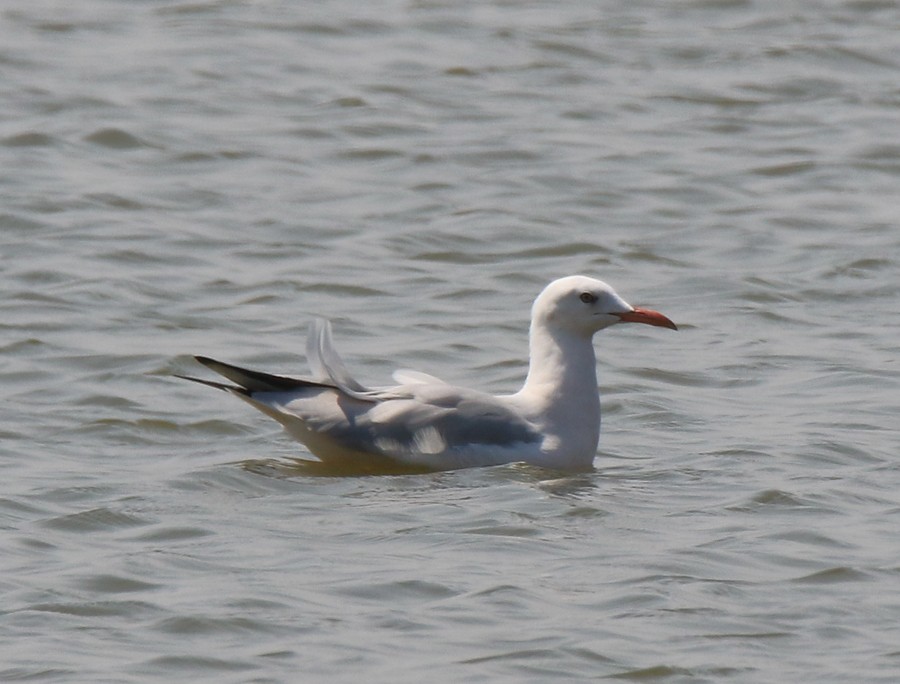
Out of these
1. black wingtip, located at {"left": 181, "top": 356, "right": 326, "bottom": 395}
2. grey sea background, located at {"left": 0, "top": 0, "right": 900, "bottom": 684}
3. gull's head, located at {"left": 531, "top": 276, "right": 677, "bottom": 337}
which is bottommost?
grey sea background, located at {"left": 0, "top": 0, "right": 900, "bottom": 684}

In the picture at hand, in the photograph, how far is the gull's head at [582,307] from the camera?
9.54m

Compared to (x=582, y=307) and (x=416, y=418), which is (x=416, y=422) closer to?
(x=416, y=418)

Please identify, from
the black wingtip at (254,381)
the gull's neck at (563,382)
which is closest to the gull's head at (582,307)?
the gull's neck at (563,382)

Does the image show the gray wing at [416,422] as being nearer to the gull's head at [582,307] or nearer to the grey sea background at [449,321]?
the grey sea background at [449,321]

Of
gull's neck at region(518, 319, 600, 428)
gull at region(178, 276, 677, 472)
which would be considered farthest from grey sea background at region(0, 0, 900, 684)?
gull's neck at region(518, 319, 600, 428)

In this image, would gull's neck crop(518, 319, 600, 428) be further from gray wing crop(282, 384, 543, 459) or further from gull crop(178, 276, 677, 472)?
gray wing crop(282, 384, 543, 459)

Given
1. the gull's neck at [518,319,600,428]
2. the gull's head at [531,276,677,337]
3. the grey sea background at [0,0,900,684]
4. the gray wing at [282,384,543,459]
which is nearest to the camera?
the grey sea background at [0,0,900,684]

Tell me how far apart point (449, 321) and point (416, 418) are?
2.98m

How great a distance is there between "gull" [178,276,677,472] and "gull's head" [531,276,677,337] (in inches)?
4.1

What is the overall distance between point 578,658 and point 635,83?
36.5ft

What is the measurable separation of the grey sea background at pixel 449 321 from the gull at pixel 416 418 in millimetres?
116

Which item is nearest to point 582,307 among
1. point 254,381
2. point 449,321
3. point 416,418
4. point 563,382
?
point 563,382

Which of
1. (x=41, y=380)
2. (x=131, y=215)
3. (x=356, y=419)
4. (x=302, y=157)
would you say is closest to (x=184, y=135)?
(x=302, y=157)

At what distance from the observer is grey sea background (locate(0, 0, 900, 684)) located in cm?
714
